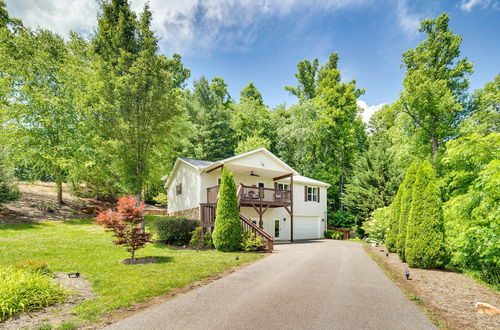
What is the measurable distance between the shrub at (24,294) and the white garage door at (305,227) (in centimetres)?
1885

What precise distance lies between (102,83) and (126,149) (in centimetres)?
442

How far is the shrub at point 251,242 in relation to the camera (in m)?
12.7

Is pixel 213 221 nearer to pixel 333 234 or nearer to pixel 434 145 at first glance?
pixel 333 234

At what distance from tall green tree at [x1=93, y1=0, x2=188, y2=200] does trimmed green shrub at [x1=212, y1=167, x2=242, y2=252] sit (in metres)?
6.21

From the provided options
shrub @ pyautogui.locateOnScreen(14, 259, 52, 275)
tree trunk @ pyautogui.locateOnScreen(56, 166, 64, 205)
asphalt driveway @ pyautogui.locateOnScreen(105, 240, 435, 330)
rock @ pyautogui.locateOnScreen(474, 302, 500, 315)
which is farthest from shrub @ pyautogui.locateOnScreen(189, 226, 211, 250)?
tree trunk @ pyautogui.locateOnScreen(56, 166, 64, 205)

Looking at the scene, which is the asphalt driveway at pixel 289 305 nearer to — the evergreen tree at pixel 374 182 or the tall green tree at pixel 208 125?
the evergreen tree at pixel 374 182

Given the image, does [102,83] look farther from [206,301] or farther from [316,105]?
[316,105]

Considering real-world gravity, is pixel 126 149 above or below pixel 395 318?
above

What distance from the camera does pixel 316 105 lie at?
2925 cm

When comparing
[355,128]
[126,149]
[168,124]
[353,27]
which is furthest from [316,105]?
[126,149]

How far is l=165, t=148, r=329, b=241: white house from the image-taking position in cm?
1684

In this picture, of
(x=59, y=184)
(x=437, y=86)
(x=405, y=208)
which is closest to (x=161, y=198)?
(x=59, y=184)

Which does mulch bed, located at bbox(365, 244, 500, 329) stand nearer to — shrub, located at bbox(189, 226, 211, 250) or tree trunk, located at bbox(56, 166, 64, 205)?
shrub, located at bbox(189, 226, 211, 250)

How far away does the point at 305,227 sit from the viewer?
22969mm
